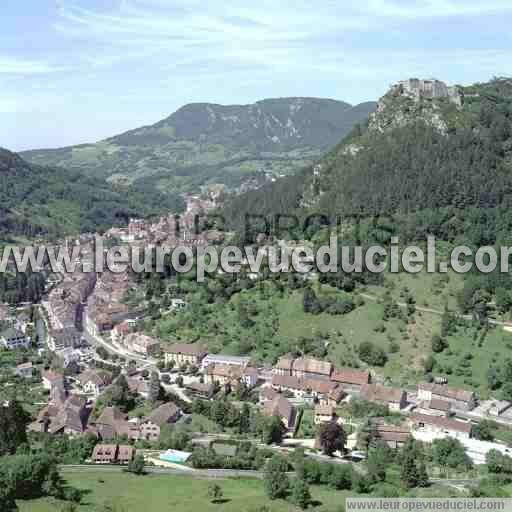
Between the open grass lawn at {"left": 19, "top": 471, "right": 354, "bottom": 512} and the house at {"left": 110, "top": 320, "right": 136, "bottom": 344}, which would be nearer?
the open grass lawn at {"left": 19, "top": 471, "right": 354, "bottom": 512}

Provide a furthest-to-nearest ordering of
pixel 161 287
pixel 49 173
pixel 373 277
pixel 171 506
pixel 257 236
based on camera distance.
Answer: pixel 49 173 < pixel 257 236 < pixel 161 287 < pixel 373 277 < pixel 171 506

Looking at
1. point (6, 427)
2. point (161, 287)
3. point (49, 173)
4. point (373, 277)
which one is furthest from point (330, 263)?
point (49, 173)

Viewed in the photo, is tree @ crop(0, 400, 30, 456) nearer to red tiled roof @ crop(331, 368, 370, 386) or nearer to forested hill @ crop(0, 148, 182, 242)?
red tiled roof @ crop(331, 368, 370, 386)

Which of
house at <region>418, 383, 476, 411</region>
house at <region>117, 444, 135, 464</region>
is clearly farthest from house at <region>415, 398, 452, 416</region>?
house at <region>117, 444, 135, 464</region>

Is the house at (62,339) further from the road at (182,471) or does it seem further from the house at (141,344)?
the road at (182,471)

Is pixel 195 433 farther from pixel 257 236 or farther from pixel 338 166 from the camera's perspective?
pixel 338 166

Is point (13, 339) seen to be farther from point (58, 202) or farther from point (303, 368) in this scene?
point (58, 202)

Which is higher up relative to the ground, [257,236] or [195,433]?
[257,236]
